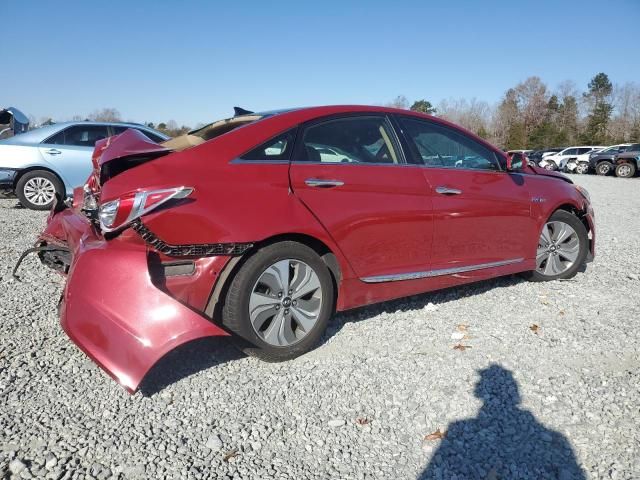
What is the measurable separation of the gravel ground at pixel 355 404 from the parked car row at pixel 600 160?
21345 mm

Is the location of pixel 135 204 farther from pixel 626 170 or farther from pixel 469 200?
pixel 626 170

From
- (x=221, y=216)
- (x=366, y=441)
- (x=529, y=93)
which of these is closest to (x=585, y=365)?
(x=366, y=441)

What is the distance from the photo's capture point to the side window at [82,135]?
8805mm

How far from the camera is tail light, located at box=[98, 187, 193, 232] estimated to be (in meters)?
2.60

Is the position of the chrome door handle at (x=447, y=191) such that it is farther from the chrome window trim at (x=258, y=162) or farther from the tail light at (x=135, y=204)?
the tail light at (x=135, y=204)

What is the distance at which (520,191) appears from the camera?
4.29 m

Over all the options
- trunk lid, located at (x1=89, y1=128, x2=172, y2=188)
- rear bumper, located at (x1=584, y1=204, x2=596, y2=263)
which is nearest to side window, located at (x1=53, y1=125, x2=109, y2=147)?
trunk lid, located at (x1=89, y1=128, x2=172, y2=188)

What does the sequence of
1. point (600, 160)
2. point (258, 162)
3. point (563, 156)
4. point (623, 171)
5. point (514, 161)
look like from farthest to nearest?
point (563, 156)
point (600, 160)
point (623, 171)
point (514, 161)
point (258, 162)

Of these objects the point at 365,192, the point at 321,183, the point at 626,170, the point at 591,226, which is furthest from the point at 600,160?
the point at 321,183

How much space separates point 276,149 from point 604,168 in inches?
1139

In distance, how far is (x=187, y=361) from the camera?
308 cm

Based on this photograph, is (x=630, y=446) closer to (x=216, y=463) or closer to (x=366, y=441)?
(x=366, y=441)

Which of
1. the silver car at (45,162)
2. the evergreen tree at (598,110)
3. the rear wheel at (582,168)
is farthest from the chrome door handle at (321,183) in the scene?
the evergreen tree at (598,110)

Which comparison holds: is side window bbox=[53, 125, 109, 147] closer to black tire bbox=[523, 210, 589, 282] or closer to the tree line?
black tire bbox=[523, 210, 589, 282]
